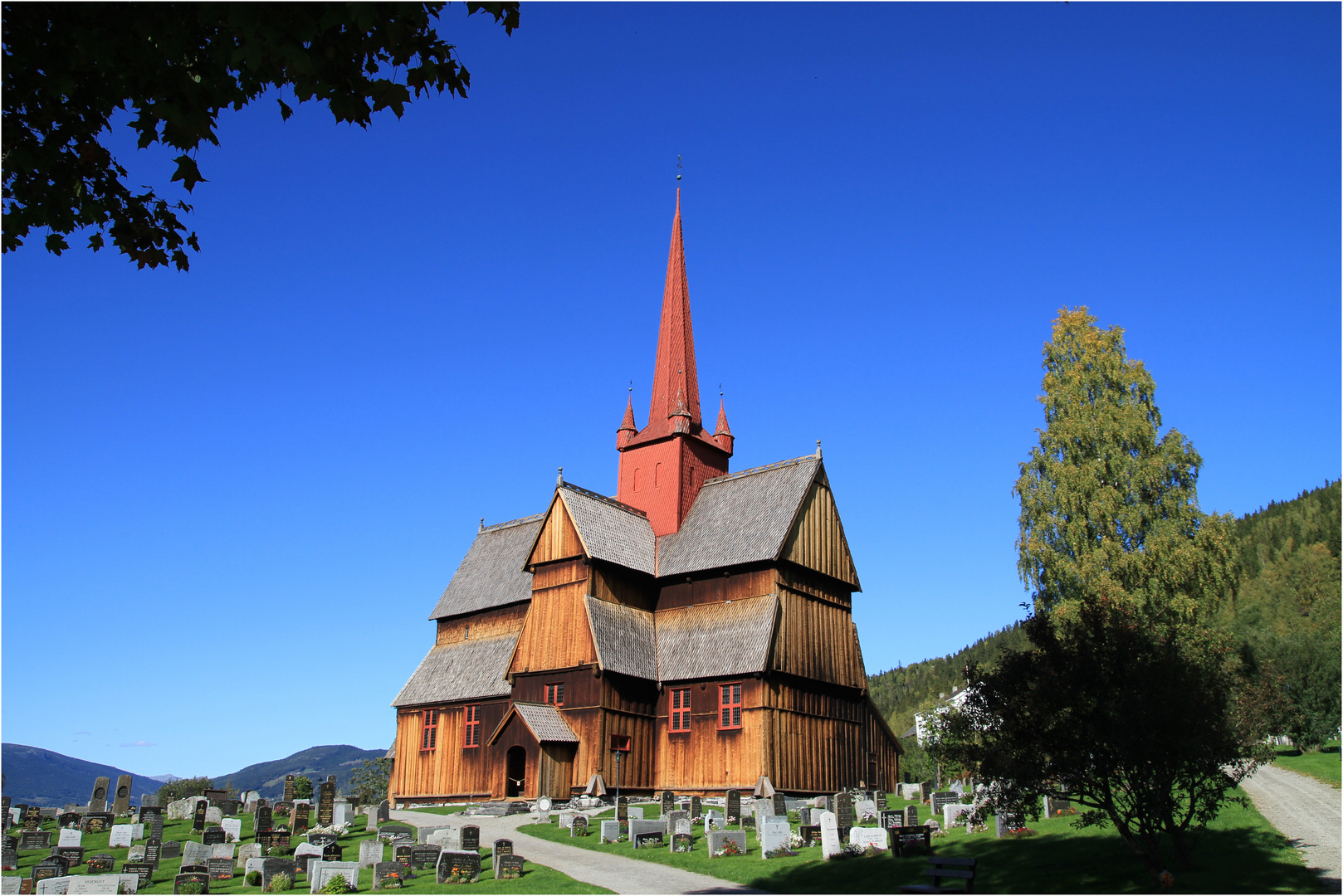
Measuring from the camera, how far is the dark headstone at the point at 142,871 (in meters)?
21.8

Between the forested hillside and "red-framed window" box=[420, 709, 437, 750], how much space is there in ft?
77.9

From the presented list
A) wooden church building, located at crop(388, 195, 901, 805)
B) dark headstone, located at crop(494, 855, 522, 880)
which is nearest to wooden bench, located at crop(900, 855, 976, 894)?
dark headstone, located at crop(494, 855, 522, 880)

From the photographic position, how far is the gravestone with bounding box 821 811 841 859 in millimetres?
21328

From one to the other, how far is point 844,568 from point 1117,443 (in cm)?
1185

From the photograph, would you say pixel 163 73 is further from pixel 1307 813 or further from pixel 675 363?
pixel 675 363

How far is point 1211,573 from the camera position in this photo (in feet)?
106

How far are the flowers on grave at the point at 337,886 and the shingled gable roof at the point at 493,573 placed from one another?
2218 centimetres

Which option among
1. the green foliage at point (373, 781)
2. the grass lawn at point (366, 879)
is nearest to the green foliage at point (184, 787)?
the green foliage at point (373, 781)

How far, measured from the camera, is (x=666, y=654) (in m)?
37.8

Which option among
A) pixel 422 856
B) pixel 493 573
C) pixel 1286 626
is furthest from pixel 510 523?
pixel 1286 626

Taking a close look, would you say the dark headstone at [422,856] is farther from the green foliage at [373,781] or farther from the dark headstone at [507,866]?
the green foliage at [373,781]

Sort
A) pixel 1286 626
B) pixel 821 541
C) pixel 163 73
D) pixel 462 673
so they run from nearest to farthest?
pixel 163 73
pixel 821 541
pixel 462 673
pixel 1286 626

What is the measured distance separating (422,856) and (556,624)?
52.5ft

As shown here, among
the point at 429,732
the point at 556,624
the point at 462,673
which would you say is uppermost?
the point at 556,624
